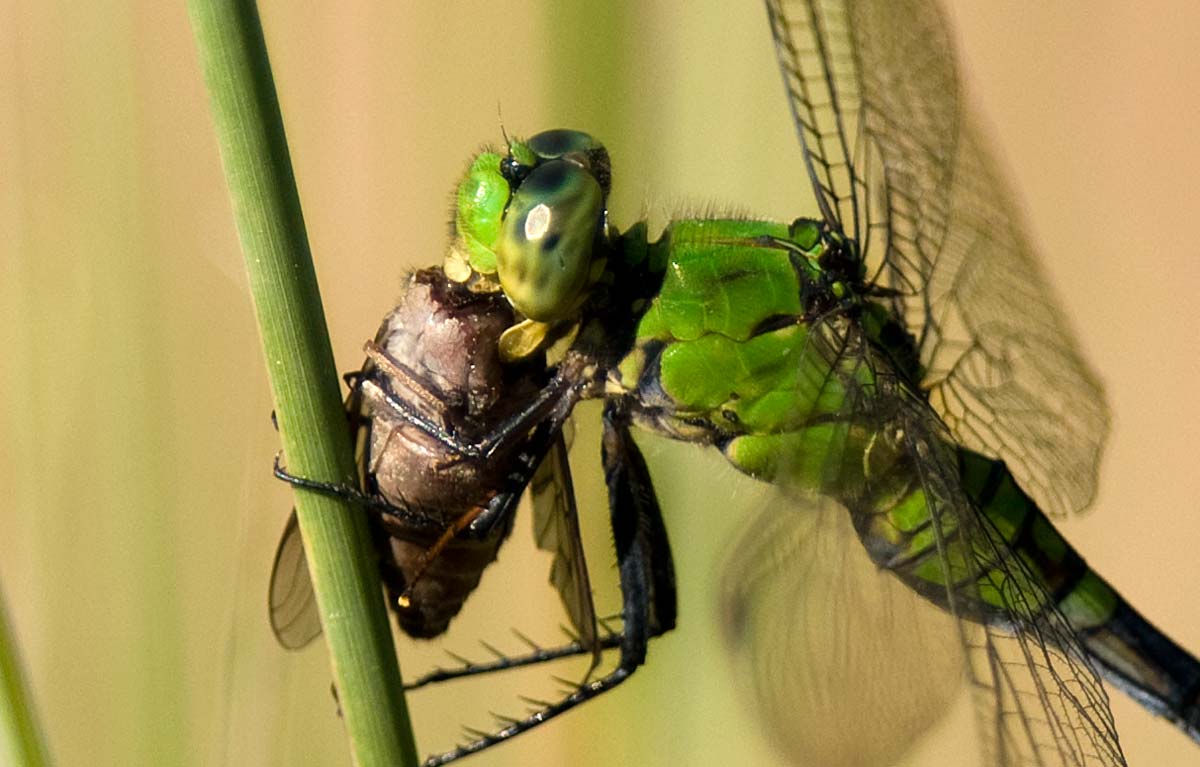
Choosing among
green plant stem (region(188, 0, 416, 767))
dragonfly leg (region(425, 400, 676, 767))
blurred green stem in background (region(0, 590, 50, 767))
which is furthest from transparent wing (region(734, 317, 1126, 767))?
blurred green stem in background (region(0, 590, 50, 767))

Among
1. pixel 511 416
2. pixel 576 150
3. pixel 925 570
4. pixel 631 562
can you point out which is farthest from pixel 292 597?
pixel 925 570

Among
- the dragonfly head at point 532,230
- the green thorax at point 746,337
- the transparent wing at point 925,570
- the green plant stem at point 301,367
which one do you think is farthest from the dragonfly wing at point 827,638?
the green plant stem at point 301,367

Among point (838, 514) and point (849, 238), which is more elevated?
point (849, 238)

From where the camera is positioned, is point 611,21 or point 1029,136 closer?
point 611,21

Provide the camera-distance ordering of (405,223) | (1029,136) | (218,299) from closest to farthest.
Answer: (218,299) < (405,223) < (1029,136)

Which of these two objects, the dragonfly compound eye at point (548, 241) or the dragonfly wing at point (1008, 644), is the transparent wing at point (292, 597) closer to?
the dragonfly compound eye at point (548, 241)

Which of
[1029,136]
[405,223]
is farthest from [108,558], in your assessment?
[1029,136]

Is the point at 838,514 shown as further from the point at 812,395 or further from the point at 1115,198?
the point at 1115,198
